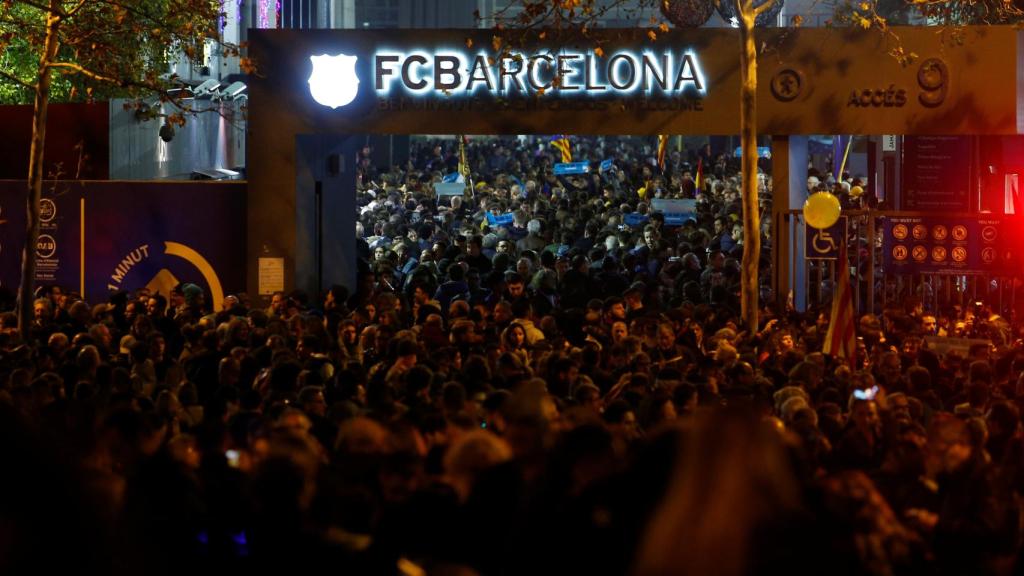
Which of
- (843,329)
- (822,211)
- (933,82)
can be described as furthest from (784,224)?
(843,329)

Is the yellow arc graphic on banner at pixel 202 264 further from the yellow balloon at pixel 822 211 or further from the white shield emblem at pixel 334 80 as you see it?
the yellow balloon at pixel 822 211

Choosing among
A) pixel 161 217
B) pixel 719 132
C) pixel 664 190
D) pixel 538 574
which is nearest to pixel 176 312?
pixel 161 217

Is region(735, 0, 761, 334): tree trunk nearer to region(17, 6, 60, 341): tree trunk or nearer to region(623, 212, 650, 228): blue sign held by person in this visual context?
region(17, 6, 60, 341): tree trunk

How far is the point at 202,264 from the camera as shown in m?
21.6

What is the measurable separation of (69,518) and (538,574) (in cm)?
192

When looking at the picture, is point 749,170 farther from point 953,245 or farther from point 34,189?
point 34,189

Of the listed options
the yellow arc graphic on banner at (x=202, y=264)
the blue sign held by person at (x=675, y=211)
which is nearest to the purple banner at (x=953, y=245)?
the blue sign held by person at (x=675, y=211)

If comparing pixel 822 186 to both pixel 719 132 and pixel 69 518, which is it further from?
pixel 69 518

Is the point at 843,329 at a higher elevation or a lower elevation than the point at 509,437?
higher

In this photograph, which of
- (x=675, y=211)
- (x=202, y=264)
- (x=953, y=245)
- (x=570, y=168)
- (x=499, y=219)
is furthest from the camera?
(x=570, y=168)

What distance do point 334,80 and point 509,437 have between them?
13352 mm

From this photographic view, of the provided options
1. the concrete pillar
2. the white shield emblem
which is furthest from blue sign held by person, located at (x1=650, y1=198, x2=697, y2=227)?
the white shield emblem

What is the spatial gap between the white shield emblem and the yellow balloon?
6.07 meters

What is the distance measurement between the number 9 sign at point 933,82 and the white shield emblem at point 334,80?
7.03 m
